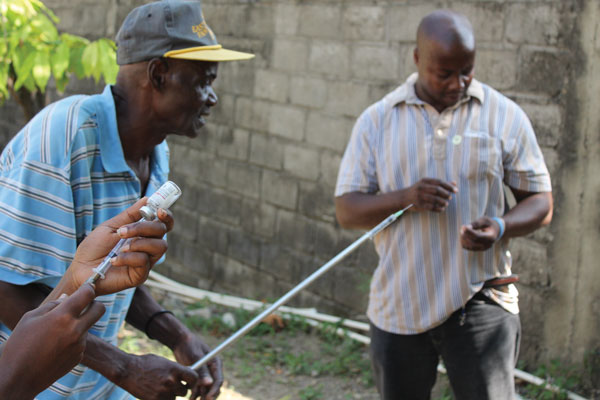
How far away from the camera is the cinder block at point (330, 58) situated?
219 inches

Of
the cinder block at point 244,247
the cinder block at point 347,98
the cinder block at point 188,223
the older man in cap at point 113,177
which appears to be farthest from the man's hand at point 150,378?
the cinder block at point 188,223

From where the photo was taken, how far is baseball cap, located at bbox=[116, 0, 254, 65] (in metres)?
2.46

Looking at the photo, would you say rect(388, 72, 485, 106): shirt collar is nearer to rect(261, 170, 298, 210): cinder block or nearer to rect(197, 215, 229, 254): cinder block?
rect(261, 170, 298, 210): cinder block

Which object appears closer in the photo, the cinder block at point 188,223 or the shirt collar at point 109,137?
the shirt collar at point 109,137

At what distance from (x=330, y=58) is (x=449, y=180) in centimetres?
282

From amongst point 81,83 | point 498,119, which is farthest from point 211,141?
point 498,119

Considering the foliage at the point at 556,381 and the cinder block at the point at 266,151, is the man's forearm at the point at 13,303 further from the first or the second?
the cinder block at the point at 266,151

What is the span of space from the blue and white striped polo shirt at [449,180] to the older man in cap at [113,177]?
→ 2.86ft

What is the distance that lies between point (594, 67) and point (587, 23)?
23cm

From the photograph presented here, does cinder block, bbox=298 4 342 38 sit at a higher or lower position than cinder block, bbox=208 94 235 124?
higher

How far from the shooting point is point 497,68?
14.6ft

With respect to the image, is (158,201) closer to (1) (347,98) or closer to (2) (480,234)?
(2) (480,234)

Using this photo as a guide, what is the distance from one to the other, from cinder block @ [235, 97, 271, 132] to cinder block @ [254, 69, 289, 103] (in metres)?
0.08

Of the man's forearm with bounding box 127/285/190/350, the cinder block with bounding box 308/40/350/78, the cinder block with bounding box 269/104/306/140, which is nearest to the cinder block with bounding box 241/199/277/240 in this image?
the cinder block with bounding box 269/104/306/140
